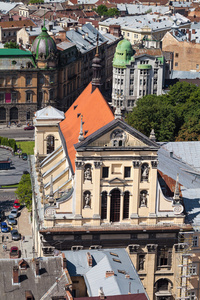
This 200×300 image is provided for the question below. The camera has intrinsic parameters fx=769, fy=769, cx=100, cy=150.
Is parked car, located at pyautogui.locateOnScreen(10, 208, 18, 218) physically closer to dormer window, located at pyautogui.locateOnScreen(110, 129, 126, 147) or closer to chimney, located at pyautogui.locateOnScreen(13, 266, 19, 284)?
dormer window, located at pyautogui.locateOnScreen(110, 129, 126, 147)

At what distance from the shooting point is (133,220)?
92.9m

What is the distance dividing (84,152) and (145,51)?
10014 cm

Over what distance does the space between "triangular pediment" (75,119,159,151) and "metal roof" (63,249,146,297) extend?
40.6 feet

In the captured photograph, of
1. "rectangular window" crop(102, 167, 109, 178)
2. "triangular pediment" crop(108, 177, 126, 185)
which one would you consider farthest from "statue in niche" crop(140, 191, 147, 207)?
"rectangular window" crop(102, 167, 109, 178)

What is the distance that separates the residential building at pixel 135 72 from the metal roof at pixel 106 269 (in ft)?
329

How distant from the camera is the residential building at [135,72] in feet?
610

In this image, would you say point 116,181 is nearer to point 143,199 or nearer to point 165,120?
point 143,199

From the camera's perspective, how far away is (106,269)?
81812mm

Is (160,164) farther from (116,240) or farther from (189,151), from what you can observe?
(116,240)

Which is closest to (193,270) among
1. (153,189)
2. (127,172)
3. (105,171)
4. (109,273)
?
(153,189)

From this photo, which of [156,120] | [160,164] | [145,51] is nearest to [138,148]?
[160,164]

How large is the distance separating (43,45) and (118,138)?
9399cm

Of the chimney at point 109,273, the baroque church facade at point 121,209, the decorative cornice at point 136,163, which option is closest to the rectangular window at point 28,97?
the baroque church facade at point 121,209

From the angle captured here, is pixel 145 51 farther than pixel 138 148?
Yes
